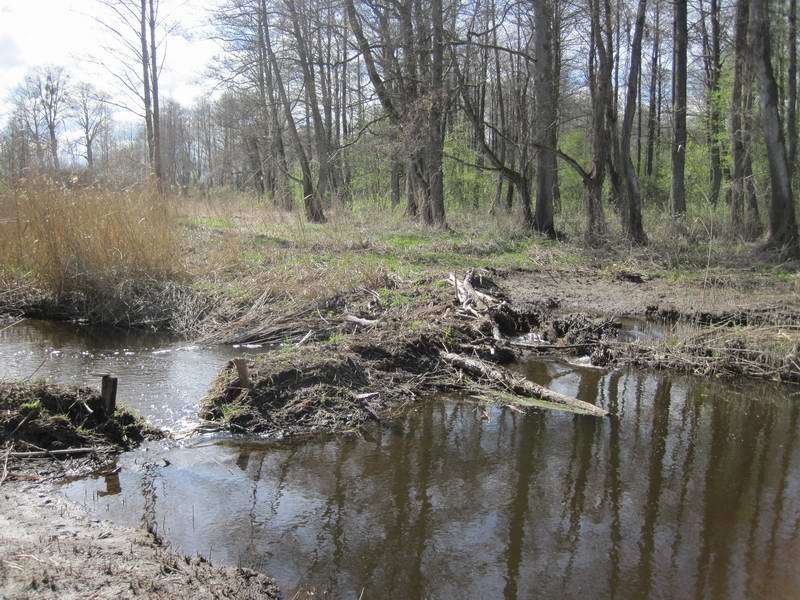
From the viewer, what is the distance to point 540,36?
15141 mm

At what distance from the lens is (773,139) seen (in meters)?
13.5

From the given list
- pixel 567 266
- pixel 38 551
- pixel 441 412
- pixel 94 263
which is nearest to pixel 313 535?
pixel 38 551

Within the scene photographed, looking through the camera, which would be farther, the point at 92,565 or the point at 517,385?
the point at 517,385

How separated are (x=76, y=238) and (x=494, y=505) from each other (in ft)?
25.1

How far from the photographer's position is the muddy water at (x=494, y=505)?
3.42 m

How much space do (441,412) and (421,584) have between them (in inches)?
107

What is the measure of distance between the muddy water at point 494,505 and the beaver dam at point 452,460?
16mm

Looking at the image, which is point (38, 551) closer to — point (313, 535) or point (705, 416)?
point (313, 535)

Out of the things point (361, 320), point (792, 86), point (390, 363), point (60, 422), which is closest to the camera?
point (60, 422)

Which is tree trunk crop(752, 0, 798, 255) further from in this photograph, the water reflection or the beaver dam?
the water reflection

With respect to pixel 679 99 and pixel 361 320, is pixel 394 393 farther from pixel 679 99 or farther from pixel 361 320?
pixel 679 99

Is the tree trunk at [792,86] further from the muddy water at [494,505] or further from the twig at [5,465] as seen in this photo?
the twig at [5,465]

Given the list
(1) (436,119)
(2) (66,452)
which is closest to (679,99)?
(1) (436,119)

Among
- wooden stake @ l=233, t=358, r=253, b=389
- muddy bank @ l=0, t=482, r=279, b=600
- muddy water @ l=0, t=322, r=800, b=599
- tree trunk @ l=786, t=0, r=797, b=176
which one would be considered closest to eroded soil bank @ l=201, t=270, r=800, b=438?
wooden stake @ l=233, t=358, r=253, b=389
